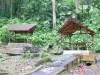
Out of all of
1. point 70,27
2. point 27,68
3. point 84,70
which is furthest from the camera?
point 70,27

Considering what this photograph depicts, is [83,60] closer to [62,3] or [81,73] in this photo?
[81,73]

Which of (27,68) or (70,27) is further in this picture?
(70,27)

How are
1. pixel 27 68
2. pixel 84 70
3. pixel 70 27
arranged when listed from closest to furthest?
pixel 27 68, pixel 84 70, pixel 70 27

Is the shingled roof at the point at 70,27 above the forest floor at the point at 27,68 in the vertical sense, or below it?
above

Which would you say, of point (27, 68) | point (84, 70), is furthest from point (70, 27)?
point (27, 68)

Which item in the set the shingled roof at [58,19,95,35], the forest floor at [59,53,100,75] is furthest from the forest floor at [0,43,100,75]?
the shingled roof at [58,19,95,35]

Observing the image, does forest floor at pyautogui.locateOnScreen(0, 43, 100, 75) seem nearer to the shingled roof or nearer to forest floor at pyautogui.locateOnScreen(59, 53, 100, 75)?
forest floor at pyautogui.locateOnScreen(59, 53, 100, 75)

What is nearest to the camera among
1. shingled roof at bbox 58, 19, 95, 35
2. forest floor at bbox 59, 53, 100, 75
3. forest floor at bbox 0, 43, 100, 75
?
forest floor at bbox 0, 43, 100, 75

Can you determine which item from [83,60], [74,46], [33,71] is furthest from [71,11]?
[33,71]

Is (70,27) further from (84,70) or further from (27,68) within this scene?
(27,68)

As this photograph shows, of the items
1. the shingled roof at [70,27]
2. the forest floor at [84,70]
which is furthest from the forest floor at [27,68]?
the shingled roof at [70,27]

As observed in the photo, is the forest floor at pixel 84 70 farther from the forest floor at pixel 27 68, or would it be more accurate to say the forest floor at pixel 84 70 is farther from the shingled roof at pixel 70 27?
the shingled roof at pixel 70 27

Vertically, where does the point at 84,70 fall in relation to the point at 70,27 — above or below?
below

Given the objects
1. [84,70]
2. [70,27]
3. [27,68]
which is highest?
[70,27]
